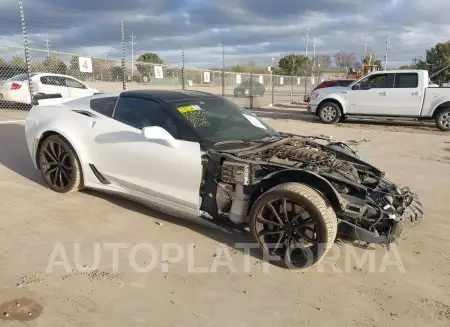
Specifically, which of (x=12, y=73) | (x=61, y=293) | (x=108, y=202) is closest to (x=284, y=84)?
(x=12, y=73)

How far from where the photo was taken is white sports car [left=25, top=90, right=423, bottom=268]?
3.39 meters

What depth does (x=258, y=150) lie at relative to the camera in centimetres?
383

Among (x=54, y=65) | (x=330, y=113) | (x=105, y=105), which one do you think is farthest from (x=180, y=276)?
(x=54, y=65)

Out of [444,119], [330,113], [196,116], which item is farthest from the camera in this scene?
[330,113]

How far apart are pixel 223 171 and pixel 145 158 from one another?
92 cm

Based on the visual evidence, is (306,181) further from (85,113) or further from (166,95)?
(85,113)

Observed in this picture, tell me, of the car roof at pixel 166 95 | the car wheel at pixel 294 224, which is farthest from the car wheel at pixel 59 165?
the car wheel at pixel 294 224

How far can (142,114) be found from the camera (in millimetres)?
4395

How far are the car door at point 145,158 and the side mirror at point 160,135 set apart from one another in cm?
5

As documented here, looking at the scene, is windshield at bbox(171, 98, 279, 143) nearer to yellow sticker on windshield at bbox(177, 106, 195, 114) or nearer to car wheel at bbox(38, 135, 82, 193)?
yellow sticker on windshield at bbox(177, 106, 195, 114)

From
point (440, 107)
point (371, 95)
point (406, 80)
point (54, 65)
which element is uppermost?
point (54, 65)

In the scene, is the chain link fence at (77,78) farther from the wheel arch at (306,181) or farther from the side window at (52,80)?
the wheel arch at (306,181)

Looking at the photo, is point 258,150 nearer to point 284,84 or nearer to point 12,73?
point 12,73

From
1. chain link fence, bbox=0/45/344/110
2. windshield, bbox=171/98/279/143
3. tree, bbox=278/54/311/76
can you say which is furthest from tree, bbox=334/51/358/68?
windshield, bbox=171/98/279/143
